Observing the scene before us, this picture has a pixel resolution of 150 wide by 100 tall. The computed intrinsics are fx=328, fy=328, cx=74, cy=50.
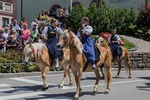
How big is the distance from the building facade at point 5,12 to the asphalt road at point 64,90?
5191 cm

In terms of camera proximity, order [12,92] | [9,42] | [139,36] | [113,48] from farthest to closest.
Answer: [139,36] < [9,42] < [113,48] < [12,92]

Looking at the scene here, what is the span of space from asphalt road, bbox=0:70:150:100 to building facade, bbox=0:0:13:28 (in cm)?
5191

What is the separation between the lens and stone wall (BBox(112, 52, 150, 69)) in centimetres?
1964

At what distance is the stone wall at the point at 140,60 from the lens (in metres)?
19.6

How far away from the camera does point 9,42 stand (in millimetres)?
17438

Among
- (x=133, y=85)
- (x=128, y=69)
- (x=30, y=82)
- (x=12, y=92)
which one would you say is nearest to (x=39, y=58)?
(x=12, y=92)

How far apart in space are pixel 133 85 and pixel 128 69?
252 centimetres

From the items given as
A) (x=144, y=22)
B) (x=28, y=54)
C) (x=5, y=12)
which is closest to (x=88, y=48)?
(x=28, y=54)

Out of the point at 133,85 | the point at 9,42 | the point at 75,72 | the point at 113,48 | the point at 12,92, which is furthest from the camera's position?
the point at 9,42

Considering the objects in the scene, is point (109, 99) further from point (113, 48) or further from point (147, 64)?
point (147, 64)

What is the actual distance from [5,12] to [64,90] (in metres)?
57.6

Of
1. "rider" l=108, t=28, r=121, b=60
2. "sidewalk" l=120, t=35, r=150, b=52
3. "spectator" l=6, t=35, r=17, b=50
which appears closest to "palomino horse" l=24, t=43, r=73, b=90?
"rider" l=108, t=28, r=121, b=60

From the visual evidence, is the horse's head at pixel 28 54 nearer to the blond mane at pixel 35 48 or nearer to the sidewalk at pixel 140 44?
the blond mane at pixel 35 48

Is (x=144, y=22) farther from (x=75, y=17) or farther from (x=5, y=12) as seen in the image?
(x=5, y=12)
